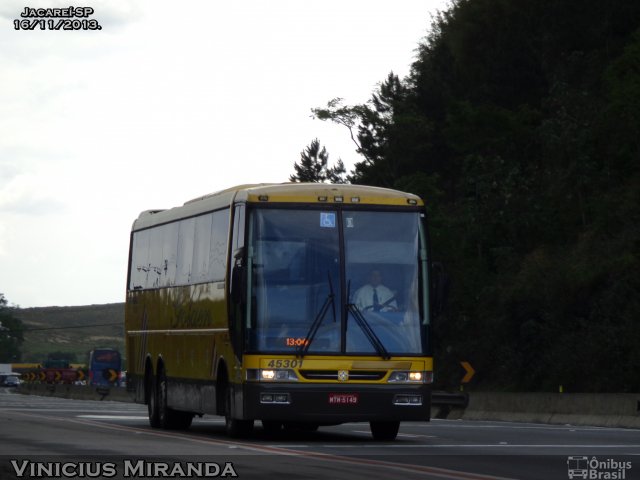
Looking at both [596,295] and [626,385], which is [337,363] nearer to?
[626,385]

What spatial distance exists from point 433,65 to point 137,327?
256ft

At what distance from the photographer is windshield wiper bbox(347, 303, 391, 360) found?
22.5 m

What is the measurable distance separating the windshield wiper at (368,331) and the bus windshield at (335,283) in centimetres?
1

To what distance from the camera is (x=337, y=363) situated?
22391mm

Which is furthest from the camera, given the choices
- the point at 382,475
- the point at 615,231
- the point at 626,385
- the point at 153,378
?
the point at 615,231

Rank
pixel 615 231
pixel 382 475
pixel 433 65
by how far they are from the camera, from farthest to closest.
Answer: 1. pixel 433 65
2. pixel 615 231
3. pixel 382 475

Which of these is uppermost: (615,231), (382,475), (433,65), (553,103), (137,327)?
(433,65)

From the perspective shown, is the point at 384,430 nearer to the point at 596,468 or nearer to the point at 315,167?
the point at 596,468

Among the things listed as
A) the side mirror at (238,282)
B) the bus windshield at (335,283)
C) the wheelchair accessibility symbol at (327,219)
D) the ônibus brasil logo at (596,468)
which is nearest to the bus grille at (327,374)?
the bus windshield at (335,283)

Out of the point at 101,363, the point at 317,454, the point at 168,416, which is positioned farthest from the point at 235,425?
the point at 101,363

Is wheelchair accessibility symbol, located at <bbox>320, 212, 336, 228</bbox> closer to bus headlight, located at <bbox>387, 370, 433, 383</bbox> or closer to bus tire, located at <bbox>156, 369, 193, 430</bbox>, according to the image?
bus headlight, located at <bbox>387, 370, 433, 383</bbox>

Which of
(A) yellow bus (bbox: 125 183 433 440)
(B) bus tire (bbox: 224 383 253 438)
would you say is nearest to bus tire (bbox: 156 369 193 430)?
(A) yellow bus (bbox: 125 183 433 440)

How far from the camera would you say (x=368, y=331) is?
22500mm

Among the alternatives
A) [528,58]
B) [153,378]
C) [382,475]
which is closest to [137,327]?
[153,378]
